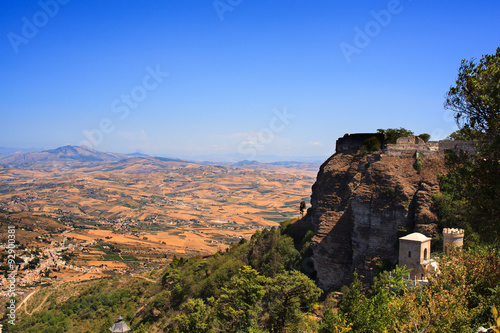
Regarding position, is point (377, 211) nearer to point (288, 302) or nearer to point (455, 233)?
point (455, 233)

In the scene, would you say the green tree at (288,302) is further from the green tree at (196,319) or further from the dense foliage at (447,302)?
Answer: the dense foliage at (447,302)

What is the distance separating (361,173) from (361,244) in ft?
26.1

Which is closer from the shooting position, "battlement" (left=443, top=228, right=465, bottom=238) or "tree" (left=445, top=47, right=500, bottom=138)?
"tree" (left=445, top=47, right=500, bottom=138)

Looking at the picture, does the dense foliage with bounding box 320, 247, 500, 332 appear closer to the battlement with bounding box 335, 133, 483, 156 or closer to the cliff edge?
the cliff edge

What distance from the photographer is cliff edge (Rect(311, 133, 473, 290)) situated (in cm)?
2898

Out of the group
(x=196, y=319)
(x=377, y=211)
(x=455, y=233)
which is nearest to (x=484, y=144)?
(x=455, y=233)

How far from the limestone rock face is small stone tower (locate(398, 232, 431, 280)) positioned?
84.9 inches

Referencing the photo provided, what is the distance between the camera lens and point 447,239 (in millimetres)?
25062

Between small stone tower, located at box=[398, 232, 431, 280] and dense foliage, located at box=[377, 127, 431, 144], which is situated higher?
dense foliage, located at box=[377, 127, 431, 144]

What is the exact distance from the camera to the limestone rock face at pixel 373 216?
2895 cm

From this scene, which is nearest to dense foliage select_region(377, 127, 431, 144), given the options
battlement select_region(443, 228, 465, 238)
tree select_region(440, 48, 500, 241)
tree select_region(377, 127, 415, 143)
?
tree select_region(377, 127, 415, 143)

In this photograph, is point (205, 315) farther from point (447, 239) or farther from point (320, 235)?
point (447, 239)

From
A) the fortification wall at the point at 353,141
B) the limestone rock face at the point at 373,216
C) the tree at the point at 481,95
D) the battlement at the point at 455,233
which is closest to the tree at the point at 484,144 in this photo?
the tree at the point at 481,95

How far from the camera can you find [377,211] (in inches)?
1178
